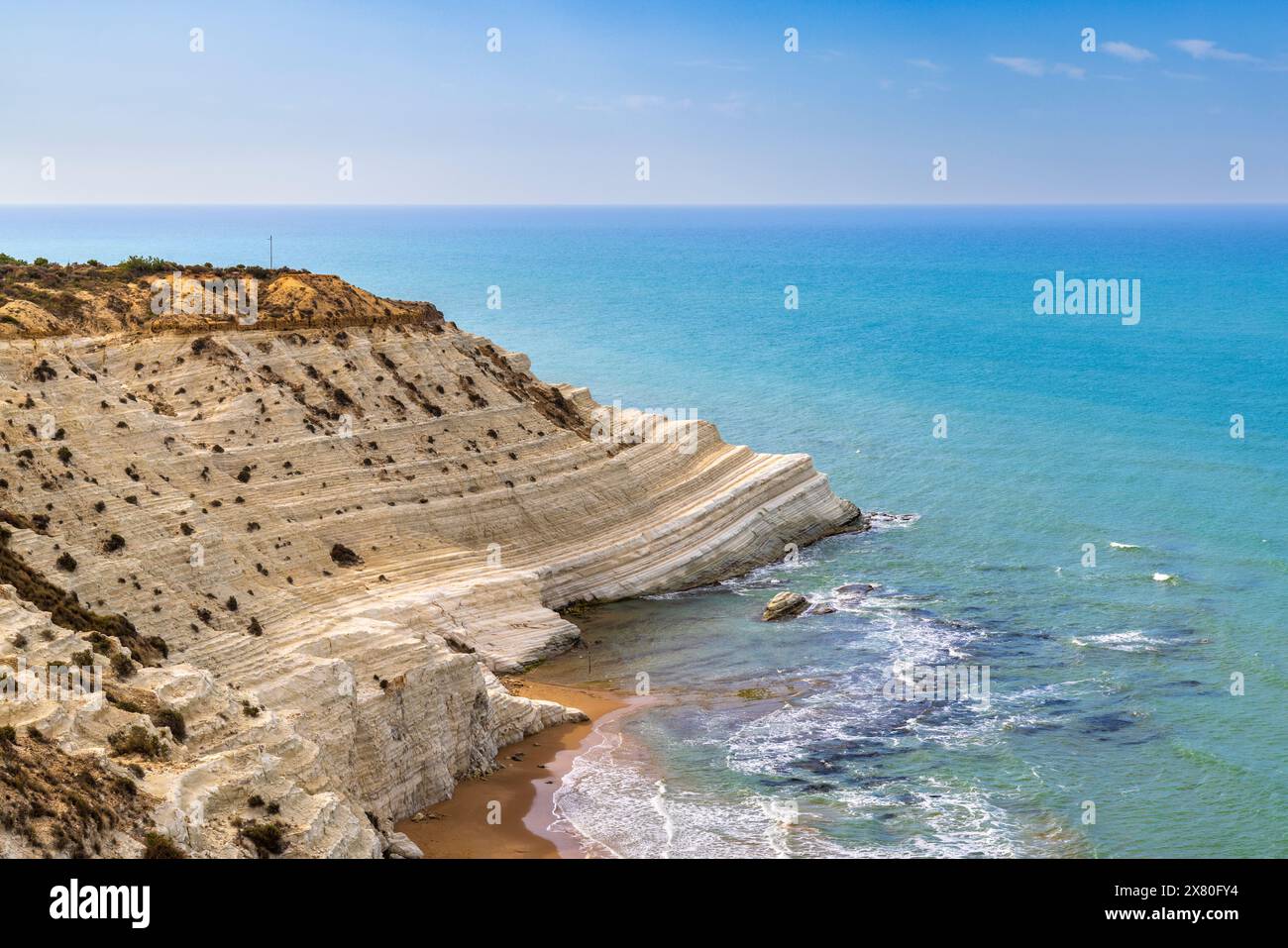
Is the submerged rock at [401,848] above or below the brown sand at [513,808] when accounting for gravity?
above

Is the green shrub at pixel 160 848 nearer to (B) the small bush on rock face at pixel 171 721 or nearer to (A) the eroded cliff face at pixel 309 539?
(A) the eroded cliff face at pixel 309 539

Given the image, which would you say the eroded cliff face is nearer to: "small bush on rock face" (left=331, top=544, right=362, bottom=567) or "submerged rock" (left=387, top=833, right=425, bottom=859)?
"small bush on rock face" (left=331, top=544, right=362, bottom=567)

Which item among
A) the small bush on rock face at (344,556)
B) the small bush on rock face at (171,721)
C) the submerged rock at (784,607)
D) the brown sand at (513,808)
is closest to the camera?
the small bush on rock face at (171,721)

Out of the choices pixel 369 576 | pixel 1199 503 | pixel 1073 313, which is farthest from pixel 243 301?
pixel 1073 313

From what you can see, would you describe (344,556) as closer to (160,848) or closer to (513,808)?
(513,808)

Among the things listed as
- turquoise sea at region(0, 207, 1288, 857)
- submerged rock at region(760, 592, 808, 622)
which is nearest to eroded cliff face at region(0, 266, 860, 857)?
turquoise sea at region(0, 207, 1288, 857)

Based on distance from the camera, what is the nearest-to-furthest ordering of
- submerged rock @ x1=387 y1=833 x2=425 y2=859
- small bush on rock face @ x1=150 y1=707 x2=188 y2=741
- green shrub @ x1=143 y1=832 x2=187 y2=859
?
1. green shrub @ x1=143 y1=832 x2=187 y2=859
2. small bush on rock face @ x1=150 y1=707 x2=188 y2=741
3. submerged rock @ x1=387 y1=833 x2=425 y2=859

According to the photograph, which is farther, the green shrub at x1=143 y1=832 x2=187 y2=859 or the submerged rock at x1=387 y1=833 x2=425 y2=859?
the submerged rock at x1=387 y1=833 x2=425 y2=859

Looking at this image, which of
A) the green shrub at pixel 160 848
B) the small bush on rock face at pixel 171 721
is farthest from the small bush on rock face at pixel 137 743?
the green shrub at pixel 160 848
